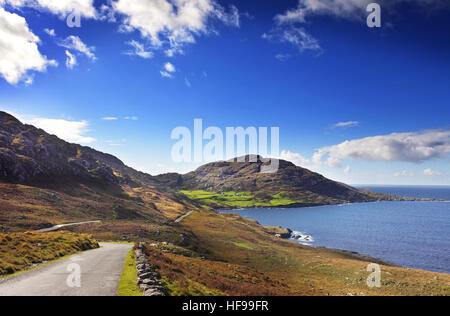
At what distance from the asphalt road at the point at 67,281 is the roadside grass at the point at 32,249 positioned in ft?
6.70

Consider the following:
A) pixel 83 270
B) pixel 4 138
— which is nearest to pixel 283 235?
pixel 83 270

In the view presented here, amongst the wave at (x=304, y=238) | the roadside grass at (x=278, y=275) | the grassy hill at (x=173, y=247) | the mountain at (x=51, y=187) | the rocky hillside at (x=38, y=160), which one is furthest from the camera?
the wave at (x=304, y=238)

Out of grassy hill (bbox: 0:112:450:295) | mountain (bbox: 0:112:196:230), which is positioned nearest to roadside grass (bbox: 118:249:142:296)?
grassy hill (bbox: 0:112:450:295)

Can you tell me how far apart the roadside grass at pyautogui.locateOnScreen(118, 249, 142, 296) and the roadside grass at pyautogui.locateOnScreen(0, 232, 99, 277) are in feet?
31.1

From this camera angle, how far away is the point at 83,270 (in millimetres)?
21672

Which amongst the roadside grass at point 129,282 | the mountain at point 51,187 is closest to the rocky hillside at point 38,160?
the mountain at point 51,187

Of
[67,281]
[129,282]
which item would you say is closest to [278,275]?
[129,282]

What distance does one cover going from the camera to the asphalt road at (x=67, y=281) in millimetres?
15758

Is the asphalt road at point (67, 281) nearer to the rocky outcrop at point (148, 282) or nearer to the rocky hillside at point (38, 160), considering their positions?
the rocky outcrop at point (148, 282)

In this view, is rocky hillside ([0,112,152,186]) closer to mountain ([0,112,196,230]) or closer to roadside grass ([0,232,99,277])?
mountain ([0,112,196,230])

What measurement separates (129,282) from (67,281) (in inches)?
176

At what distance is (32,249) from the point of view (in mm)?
28219

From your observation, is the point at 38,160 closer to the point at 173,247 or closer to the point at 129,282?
the point at 173,247
